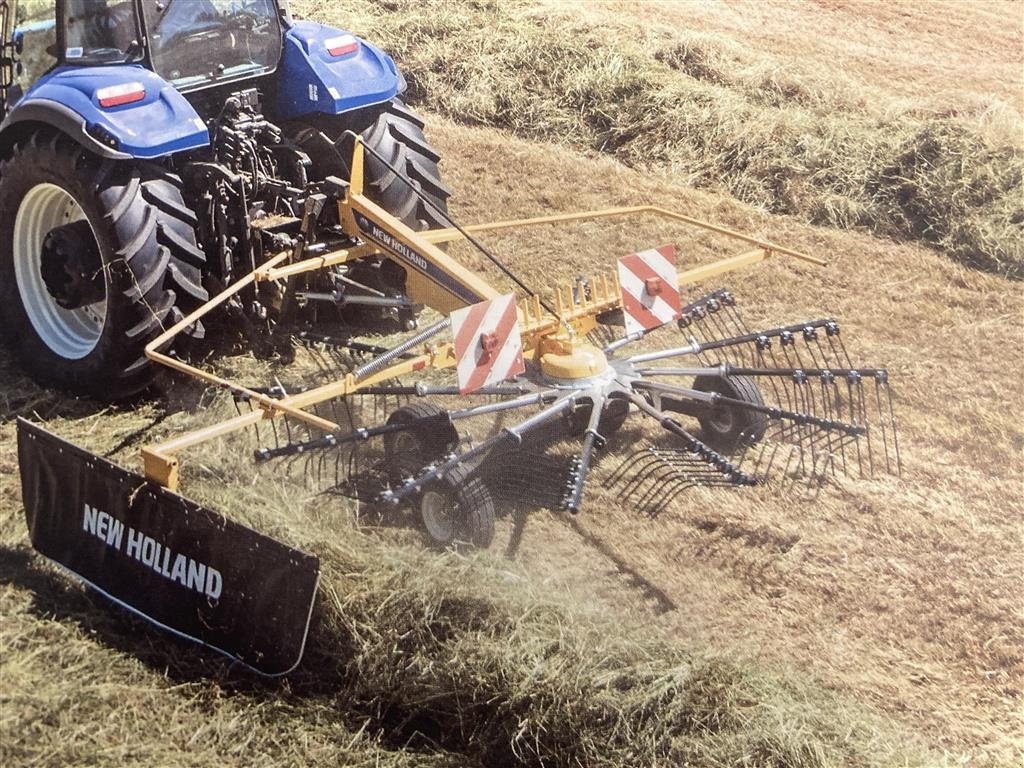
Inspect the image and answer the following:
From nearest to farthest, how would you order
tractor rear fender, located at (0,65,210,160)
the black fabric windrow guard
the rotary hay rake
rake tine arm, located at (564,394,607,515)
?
1. the black fabric windrow guard
2. the rotary hay rake
3. rake tine arm, located at (564,394,607,515)
4. tractor rear fender, located at (0,65,210,160)

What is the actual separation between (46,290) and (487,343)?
2.19 meters

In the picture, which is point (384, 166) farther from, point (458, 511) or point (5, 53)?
point (458, 511)

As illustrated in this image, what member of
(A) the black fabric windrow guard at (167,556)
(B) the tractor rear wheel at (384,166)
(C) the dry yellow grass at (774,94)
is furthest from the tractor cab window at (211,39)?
(C) the dry yellow grass at (774,94)

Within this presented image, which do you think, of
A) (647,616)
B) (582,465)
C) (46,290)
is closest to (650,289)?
(582,465)

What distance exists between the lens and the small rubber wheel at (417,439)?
373cm

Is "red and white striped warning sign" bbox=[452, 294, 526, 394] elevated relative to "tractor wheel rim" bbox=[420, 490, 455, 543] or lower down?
elevated

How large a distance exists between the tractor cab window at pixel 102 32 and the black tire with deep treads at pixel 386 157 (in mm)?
823

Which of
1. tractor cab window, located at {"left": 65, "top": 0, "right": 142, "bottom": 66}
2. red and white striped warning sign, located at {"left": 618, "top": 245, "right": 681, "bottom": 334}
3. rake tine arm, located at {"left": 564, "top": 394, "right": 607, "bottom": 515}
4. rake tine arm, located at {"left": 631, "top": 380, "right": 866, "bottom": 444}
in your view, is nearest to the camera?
rake tine arm, located at {"left": 564, "top": 394, "right": 607, "bottom": 515}

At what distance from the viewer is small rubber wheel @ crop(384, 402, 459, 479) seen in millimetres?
3732

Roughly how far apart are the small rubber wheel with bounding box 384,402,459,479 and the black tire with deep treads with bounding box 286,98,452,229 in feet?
4.39

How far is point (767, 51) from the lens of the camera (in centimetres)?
784

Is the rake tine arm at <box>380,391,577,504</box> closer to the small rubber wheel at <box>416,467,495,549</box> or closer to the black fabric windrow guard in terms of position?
the small rubber wheel at <box>416,467,495,549</box>

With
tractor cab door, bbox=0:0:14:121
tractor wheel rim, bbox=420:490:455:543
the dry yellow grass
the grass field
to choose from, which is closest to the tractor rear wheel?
the grass field

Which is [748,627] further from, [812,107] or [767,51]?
[767,51]
